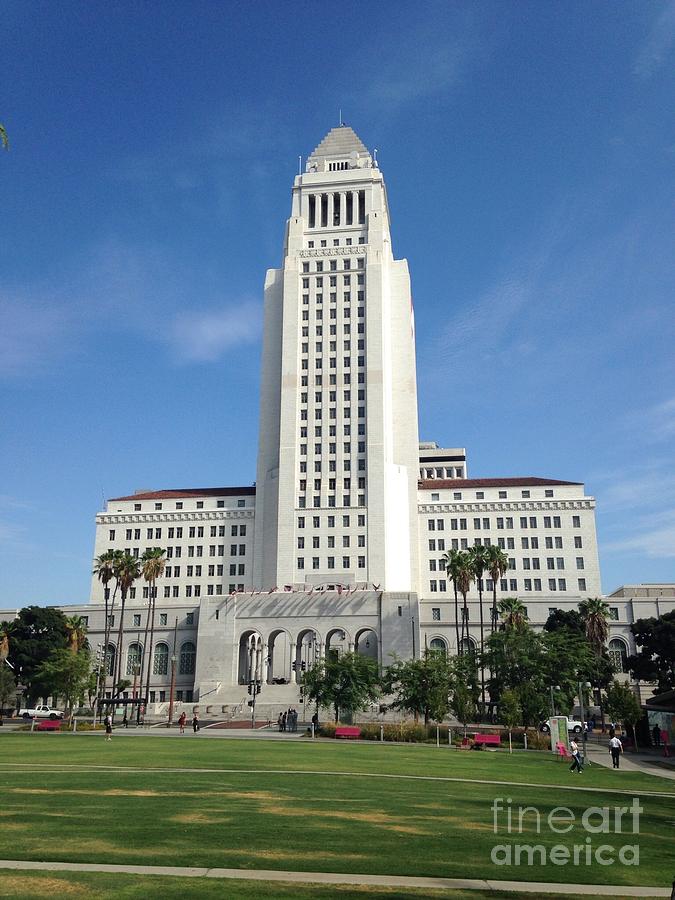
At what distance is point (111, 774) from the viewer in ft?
83.3

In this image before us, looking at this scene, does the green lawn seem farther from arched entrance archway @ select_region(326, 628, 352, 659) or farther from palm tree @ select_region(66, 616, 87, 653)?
arched entrance archway @ select_region(326, 628, 352, 659)

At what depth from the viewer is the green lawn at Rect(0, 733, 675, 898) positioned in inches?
516

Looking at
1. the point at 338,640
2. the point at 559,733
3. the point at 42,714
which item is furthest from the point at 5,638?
the point at 559,733

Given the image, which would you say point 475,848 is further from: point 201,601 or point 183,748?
point 201,601

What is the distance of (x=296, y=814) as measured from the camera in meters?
17.8

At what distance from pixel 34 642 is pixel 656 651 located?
71977 mm

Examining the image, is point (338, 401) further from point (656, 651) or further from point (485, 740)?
point (485, 740)

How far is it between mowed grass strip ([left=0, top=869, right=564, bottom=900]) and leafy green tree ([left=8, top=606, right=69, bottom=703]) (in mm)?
78508

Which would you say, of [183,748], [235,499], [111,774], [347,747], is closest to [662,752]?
[347,747]

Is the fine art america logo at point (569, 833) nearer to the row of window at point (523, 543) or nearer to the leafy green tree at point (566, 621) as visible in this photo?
the leafy green tree at point (566, 621)

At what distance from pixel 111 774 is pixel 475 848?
49.9 ft

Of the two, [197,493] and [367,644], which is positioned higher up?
[197,493]

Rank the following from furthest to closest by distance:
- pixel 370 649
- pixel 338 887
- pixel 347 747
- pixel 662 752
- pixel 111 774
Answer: pixel 370 649
pixel 662 752
pixel 347 747
pixel 111 774
pixel 338 887

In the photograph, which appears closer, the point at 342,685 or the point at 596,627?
the point at 342,685
